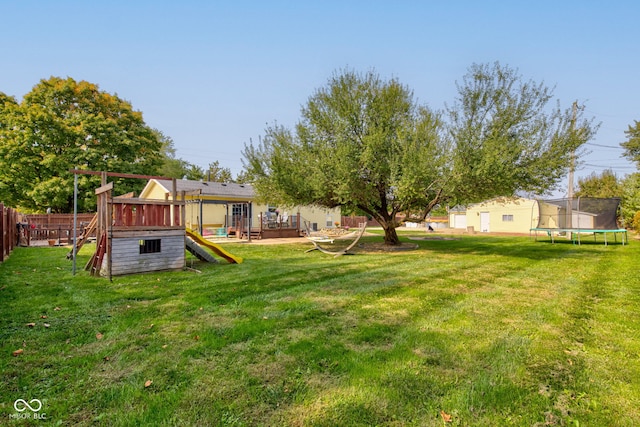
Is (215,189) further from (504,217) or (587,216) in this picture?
(504,217)

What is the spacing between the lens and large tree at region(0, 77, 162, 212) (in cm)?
2238

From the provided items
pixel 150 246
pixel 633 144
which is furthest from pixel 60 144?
pixel 633 144

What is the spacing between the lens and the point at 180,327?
4016mm

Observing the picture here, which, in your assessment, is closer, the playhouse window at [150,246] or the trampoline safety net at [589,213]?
the playhouse window at [150,246]

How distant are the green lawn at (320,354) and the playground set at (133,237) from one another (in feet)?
3.18

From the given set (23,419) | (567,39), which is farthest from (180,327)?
(567,39)

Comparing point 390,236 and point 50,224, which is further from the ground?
point 50,224

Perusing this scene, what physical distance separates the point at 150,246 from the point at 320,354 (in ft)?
20.9

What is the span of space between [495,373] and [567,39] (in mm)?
13720

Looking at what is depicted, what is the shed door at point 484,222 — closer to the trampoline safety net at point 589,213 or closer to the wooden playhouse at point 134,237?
the trampoline safety net at point 589,213

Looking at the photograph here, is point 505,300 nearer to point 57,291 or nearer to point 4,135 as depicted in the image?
point 57,291

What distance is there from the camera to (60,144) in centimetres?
2352

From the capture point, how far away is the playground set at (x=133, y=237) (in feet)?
24.0

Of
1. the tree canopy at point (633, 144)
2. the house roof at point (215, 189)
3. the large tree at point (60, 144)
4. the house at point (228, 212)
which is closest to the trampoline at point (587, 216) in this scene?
the house at point (228, 212)
